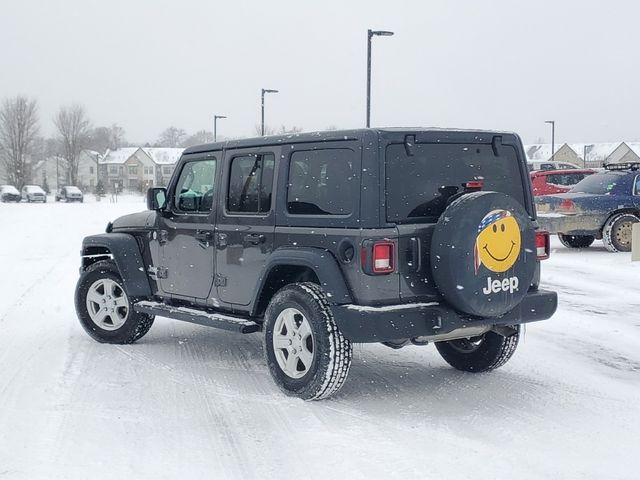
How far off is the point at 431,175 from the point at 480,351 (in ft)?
5.67

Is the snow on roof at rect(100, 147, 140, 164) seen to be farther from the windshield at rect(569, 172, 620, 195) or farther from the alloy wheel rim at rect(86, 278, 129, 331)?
the alloy wheel rim at rect(86, 278, 129, 331)

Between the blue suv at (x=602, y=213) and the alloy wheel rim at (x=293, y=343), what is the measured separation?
34.6 ft

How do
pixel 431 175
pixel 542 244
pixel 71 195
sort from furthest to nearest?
pixel 71 195, pixel 542 244, pixel 431 175

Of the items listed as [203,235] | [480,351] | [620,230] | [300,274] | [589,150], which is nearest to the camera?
[300,274]

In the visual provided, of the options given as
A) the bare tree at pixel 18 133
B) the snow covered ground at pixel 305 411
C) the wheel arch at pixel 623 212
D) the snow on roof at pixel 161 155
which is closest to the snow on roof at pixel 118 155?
the snow on roof at pixel 161 155

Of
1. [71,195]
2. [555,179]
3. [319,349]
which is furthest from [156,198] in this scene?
[71,195]

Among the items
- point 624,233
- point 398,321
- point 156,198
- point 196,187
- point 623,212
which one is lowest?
point 624,233

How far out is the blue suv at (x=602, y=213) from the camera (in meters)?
15.3

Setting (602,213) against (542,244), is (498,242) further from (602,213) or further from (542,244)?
(602,213)

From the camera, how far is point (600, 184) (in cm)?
1564

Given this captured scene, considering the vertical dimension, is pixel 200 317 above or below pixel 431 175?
below

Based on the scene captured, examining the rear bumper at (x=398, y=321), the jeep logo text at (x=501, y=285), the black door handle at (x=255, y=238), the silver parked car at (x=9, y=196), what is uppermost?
the black door handle at (x=255, y=238)

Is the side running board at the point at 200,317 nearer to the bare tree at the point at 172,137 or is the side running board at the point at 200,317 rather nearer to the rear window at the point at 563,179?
the rear window at the point at 563,179

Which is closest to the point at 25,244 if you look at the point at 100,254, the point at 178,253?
the point at 100,254
